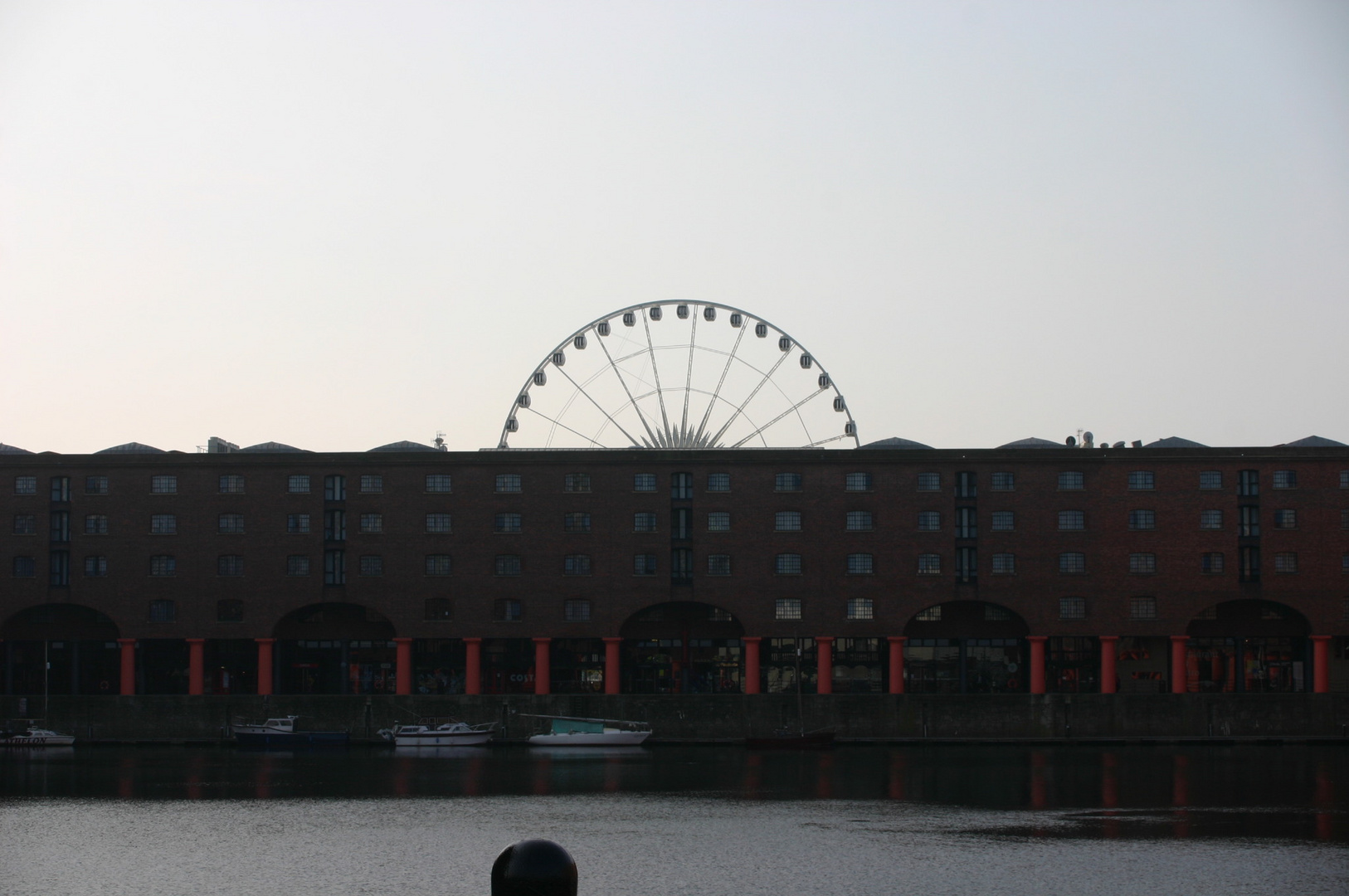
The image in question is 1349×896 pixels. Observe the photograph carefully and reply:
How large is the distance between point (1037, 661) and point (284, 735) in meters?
43.2

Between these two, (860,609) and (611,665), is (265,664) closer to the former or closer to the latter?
(611,665)

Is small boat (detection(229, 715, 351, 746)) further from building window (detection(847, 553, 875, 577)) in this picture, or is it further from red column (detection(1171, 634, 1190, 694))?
red column (detection(1171, 634, 1190, 694))

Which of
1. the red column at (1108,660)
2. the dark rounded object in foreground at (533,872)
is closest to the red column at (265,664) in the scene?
the red column at (1108,660)

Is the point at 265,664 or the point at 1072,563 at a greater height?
the point at 1072,563

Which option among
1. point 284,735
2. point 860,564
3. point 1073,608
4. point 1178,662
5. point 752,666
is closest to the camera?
point 284,735

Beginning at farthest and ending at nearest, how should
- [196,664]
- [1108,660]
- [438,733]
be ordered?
[196,664]
[1108,660]
[438,733]

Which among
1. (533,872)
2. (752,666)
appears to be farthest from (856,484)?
(533,872)

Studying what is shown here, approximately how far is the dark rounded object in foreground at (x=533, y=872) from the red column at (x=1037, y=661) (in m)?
84.2

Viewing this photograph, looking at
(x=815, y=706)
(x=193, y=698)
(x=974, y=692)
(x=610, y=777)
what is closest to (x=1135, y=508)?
(x=974, y=692)

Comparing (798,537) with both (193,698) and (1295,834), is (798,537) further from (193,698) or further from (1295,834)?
(1295,834)

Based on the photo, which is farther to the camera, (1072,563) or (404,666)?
(1072,563)

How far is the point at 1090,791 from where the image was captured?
6456 cm

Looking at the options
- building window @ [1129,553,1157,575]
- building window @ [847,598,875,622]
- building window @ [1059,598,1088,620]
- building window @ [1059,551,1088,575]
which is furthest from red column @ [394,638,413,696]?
building window @ [1129,553,1157,575]

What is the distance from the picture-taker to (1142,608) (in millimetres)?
94188
